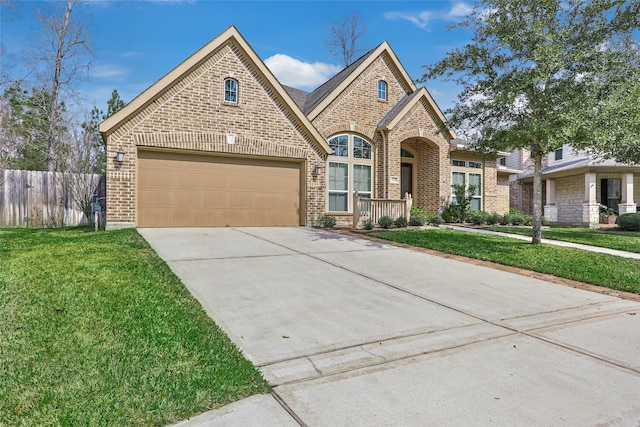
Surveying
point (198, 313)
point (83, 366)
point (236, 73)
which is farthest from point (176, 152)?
point (83, 366)

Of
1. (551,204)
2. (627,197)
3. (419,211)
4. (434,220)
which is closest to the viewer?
(434,220)

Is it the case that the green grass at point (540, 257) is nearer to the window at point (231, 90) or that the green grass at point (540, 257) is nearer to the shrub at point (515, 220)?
the shrub at point (515, 220)

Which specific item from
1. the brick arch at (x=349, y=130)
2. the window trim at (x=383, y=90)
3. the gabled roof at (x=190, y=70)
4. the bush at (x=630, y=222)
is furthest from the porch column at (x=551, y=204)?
the gabled roof at (x=190, y=70)

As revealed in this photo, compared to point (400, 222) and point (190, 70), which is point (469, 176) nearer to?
point (400, 222)

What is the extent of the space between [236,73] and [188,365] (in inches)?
433

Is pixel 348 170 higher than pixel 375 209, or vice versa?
pixel 348 170

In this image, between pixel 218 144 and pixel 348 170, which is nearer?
pixel 218 144

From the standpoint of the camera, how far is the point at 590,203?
1881 cm

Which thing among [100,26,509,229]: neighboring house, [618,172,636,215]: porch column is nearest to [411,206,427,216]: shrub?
[100,26,509,229]: neighboring house

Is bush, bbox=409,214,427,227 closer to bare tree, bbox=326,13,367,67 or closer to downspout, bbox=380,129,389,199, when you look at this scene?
downspout, bbox=380,129,389,199

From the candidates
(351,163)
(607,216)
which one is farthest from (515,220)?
(351,163)

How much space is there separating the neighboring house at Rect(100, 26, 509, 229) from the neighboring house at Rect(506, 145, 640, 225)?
24.5 feet

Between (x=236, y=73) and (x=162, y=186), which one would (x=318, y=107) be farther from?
(x=162, y=186)

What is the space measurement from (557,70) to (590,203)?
13.6 meters
